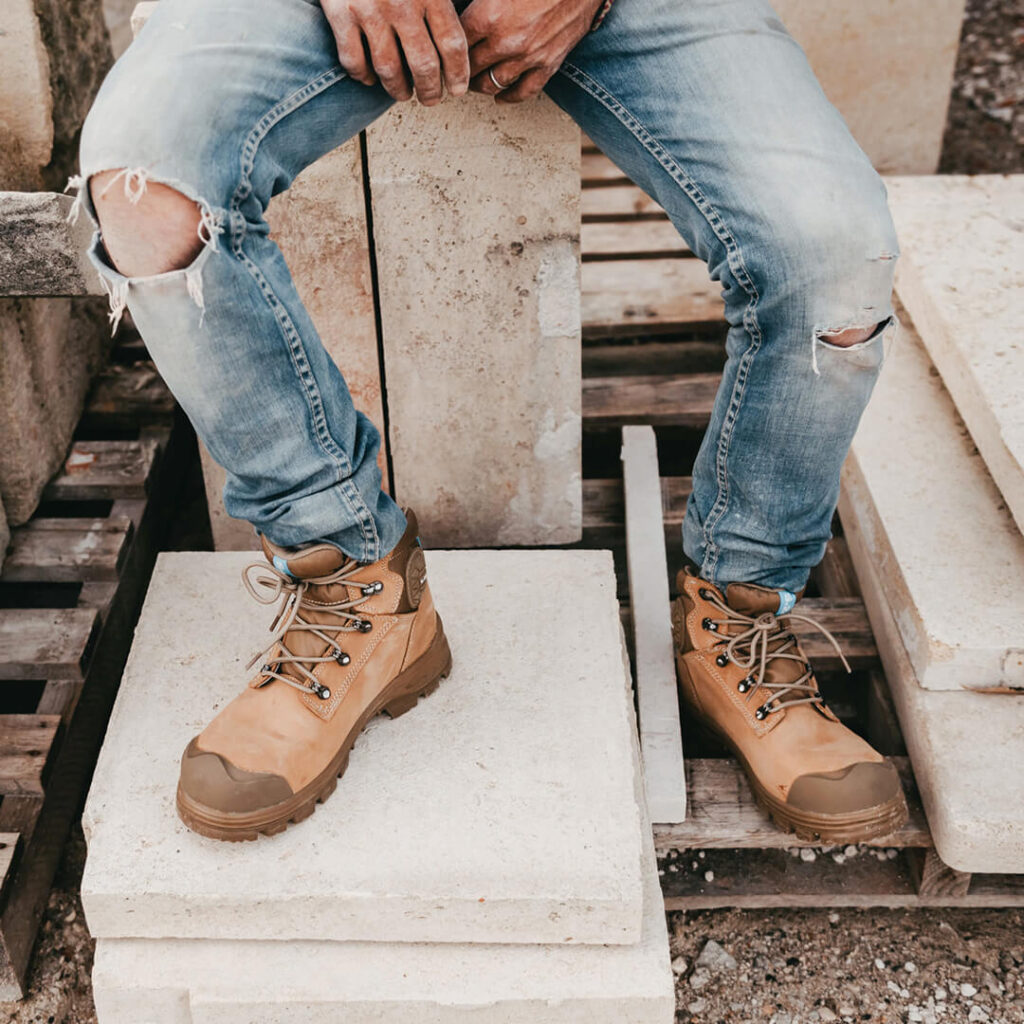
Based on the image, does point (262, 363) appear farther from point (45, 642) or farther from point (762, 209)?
point (45, 642)

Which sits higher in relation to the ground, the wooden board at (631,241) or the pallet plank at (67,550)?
the wooden board at (631,241)

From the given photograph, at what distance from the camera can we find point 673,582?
2061 mm

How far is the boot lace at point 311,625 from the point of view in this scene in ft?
4.72

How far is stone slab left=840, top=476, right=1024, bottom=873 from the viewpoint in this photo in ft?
4.86

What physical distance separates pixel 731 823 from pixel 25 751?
39.8 inches

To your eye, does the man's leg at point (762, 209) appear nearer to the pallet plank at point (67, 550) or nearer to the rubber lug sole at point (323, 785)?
the rubber lug sole at point (323, 785)

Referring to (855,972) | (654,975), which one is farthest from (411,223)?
(855,972)

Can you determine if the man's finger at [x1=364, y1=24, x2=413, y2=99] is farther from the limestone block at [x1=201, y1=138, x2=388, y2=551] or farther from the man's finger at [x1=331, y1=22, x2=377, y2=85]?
the limestone block at [x1=201, y1=138, x2=388, y2=551]

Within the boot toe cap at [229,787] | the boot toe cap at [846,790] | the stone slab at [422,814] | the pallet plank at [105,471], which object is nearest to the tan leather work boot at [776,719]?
the boot toe cap at [846,790]

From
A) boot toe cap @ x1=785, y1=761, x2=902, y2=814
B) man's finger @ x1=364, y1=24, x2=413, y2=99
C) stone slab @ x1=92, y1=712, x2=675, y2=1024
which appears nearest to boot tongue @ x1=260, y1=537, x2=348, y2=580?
stone slab @ x1=92, y1=712, x2=675, y2=1024

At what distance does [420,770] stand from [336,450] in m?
0.44

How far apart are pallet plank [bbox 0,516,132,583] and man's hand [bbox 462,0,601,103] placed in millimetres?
1005

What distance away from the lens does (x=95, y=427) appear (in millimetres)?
2238

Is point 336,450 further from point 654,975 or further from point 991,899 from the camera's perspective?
point 991,899
